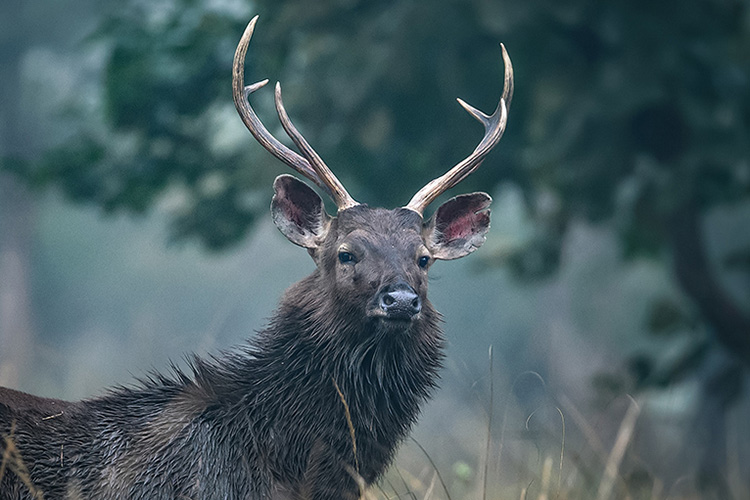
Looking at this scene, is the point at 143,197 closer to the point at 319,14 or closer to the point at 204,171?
the point at 204,171

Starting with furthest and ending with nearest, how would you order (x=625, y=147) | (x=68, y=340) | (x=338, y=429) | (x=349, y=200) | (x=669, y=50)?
1. (x=68, y=340)
2. (x=625, y=147)
3. (x=669, y=50)
4. (x=349, y=200)
5. (x=338, y=429)

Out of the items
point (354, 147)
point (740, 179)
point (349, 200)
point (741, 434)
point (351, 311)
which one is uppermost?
point (354, 147)

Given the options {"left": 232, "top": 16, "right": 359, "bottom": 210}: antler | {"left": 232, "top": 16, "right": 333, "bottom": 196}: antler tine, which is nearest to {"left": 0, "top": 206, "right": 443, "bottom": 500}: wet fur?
{"left": 232, "top": 16, "right": 359, "bottom": 210}: antler

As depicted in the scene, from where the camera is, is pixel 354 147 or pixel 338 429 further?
pixel 354 147

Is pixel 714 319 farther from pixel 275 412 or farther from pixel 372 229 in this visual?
pixel 275 412

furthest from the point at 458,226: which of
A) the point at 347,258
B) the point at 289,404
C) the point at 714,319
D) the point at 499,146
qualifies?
the point at 714,319

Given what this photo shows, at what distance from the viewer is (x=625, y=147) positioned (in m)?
7.39

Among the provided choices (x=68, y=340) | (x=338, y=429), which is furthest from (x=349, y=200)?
(x=68, y=340)

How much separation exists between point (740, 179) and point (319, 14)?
4.01m

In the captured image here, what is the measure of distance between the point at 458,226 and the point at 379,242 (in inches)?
29.3

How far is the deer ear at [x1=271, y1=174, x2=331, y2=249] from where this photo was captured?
14.0 feet

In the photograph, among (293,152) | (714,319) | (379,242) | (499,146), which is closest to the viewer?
(379,242)

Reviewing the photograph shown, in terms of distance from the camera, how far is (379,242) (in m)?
3.97

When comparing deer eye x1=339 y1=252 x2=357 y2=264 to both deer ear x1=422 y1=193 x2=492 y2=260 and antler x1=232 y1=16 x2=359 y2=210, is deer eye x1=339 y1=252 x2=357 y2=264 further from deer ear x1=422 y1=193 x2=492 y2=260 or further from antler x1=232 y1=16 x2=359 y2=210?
deer ear x1=422 y1=193 x2=492 y2=260
